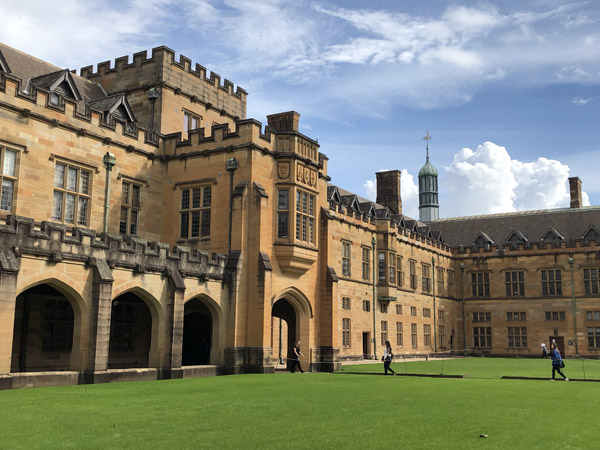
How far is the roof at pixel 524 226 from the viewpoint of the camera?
57.6 meters

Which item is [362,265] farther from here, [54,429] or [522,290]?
[54,429]

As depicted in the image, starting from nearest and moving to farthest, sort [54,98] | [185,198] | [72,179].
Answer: [72,179] → [54,98] → [185,198]

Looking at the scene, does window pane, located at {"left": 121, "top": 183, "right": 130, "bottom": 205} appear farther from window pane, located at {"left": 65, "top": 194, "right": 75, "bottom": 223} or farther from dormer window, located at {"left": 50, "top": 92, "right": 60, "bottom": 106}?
dormer window, located at {"left": 50, "top": 92, "right": 60, "bottom": 106}

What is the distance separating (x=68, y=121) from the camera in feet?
84.3

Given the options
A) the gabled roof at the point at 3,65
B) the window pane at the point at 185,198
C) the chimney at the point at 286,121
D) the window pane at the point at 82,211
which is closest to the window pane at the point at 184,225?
the window pane at the point at 185,198

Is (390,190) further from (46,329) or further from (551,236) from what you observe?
(46,329)

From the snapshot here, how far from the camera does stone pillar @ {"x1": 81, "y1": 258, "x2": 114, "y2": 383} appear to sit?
20.3 meters

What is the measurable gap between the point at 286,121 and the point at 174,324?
44.4 ft

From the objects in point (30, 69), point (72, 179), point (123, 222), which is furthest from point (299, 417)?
point (30, 69)

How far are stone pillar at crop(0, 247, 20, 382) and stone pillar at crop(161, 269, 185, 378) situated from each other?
6488 mm

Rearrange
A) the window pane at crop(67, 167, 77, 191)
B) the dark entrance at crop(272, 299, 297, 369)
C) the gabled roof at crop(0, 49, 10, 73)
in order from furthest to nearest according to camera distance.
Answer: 1. the dark entrance at crop(272, 299, 297, 369)
2. the window pane at crop(67, 167, 77, 191)
3. the gabled roof at crop(0, 49, 10, 73)

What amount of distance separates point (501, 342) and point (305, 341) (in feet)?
104

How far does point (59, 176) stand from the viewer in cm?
2556

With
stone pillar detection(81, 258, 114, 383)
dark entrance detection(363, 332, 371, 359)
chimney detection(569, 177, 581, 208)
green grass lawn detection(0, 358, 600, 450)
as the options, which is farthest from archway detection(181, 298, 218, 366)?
chimney detection(569, 177, 581, 208)
